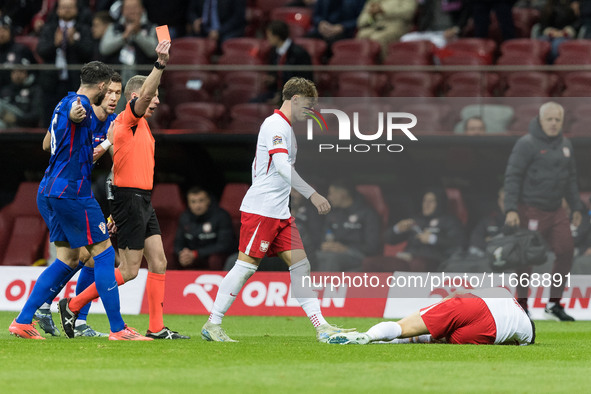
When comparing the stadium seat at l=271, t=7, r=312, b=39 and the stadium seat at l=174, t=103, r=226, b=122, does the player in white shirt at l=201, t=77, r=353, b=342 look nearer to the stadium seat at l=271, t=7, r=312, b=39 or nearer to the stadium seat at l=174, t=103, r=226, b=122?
the stadium seat at l=174, t=103, r=226, b=122

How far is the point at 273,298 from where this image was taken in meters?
13.2

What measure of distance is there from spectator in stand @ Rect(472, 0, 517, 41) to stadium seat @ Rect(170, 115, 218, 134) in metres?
4.88

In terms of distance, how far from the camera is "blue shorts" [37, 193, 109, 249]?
854 cm

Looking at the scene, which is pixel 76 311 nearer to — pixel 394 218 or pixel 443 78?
pixel 394 218

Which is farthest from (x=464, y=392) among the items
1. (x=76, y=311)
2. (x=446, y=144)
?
(x=446, y=144)

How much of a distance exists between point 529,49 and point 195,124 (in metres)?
5.22

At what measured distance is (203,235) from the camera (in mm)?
14461

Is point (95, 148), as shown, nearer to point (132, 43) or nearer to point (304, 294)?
point (304, 294)

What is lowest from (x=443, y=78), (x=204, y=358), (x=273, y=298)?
(x=273, y=298)

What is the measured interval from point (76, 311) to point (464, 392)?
4405 millimetres

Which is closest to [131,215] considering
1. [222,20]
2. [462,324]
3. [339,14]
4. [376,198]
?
[462,324]

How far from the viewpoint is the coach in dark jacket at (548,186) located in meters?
12.4

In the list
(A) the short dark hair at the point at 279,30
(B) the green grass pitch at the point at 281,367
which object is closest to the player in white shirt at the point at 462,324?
(B) the green grass pitch at the point at 281,367

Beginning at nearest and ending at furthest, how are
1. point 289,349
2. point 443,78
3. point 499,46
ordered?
point 289,349
point 443,78
point 499,46
